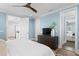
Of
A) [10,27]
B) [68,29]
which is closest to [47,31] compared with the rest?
[68,29]

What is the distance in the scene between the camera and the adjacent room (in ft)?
5.06

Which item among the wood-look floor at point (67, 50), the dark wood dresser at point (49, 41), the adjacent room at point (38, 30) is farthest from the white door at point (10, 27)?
the wood-look floor at point (67, 50)

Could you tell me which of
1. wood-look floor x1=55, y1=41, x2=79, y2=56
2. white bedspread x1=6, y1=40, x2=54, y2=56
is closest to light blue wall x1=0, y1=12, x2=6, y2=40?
white bedspread x1=6, y1=40, x2=54, y2=56

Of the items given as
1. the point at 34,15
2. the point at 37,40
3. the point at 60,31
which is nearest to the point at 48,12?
the point at 34,15

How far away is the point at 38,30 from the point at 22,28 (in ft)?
0.87

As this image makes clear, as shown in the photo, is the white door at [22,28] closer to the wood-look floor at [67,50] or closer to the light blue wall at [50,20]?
the light blue wall at [50,20]

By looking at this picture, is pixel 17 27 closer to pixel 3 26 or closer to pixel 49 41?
pixel 3 26

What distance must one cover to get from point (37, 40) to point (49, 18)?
0.41 metres

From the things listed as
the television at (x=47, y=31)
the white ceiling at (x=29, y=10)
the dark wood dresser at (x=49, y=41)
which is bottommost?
the dark wood dresser at (x=49, y=41)

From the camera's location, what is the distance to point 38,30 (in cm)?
167

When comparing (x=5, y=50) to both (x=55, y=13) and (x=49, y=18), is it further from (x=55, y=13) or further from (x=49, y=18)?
(x=55, y=13)

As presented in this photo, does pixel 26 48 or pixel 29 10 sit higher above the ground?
pixel 29 10

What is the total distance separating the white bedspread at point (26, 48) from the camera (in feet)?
5.02

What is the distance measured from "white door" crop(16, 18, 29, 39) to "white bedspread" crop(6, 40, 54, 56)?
3.2 inches
